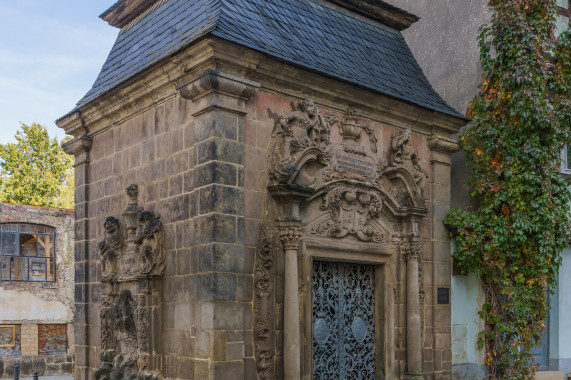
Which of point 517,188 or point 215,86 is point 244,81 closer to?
point 215,86

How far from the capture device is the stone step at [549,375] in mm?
10609

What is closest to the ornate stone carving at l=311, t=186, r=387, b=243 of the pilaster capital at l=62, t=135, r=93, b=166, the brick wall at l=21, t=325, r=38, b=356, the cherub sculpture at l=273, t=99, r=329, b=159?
the cherub sculpture at l=273, t=99, r=329, b=159

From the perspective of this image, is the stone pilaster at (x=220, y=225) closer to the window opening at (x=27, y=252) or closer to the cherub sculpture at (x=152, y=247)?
the cherub sculpture at (x=152, y=247)

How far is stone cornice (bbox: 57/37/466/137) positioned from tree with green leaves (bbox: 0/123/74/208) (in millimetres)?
21725

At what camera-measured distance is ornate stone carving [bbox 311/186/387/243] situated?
7977 millimetres

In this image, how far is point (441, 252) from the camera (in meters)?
9.64

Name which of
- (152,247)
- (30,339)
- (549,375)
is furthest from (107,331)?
(30,339)

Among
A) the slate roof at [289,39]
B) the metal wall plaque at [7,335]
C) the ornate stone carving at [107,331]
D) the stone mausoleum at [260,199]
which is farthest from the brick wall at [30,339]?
the ornate stone carving at [107,331]

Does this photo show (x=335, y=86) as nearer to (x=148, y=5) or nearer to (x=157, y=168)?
(x=157, y=168)

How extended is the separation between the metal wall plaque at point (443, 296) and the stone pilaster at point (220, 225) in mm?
3646

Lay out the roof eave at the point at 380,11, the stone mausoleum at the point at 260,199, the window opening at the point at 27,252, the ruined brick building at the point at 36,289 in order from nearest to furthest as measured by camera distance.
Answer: the stone mausoleum at the point at 260,199 < the roof eave at the point at 380,11 < the ruined brick building at the point at 36,289 < the window opening at the point at 27,252

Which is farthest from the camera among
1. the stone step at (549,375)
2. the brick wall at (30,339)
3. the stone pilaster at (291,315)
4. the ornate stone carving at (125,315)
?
the brick wall at (30,339)

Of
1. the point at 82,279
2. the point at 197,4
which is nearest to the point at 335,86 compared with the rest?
the point at 197,4

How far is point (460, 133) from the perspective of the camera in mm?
10672
